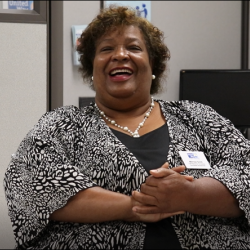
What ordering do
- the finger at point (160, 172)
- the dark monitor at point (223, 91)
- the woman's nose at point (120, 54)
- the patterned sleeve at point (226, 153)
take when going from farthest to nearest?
1. the dark monitor at point (223, 91)
2. the woman's nose at point (120, 54)
3. the patterned sleeve at point (226, 153)
4. the finger at point (160, 172)

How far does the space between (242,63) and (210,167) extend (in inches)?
71.6

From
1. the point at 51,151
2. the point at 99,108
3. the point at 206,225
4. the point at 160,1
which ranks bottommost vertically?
the point at 206,225

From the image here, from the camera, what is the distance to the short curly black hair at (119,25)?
1.88 metres

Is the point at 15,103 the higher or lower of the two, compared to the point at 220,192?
higher

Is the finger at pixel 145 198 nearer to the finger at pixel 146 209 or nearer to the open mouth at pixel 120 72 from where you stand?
the finger at pixel 146 209

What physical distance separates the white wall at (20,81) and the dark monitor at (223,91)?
0.78 meters

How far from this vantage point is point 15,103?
2270mm

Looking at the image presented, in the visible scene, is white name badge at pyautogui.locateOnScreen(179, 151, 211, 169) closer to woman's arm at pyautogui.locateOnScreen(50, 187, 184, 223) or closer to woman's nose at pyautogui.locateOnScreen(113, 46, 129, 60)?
woman's arm at pyautogui.locateOnScreen(50, 187, 184, 223)

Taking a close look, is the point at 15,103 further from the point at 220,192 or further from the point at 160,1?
the point at 160,1

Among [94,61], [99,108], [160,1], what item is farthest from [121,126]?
[160,1]

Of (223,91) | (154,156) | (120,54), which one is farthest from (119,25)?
(223,91)

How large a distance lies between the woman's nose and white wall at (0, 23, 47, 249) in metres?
0.56

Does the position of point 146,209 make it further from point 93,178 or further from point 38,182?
point 38,182

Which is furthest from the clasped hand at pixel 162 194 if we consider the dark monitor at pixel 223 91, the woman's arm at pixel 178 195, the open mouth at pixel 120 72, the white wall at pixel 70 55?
the white wall at pixel 70 55
